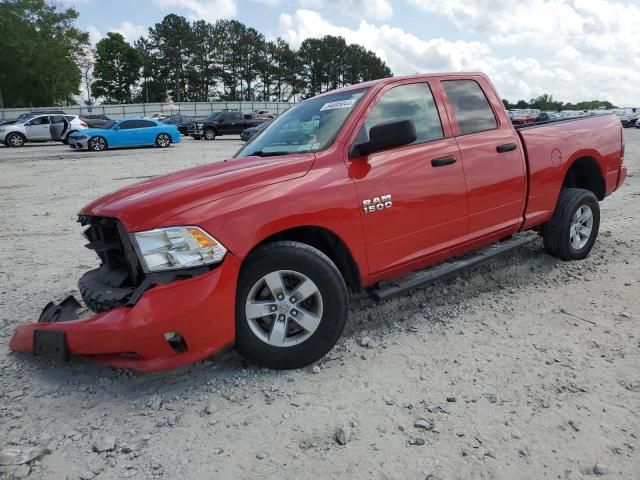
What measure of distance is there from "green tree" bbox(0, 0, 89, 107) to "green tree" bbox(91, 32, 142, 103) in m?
16.9

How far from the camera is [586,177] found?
17.2 ft

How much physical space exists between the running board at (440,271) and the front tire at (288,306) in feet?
1.56

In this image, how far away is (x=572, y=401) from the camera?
263 cm

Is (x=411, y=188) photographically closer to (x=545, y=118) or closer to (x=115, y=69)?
(x=545, y=118)

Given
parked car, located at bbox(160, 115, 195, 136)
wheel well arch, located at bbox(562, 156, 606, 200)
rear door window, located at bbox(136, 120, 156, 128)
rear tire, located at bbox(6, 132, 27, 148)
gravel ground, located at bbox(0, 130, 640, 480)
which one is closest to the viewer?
gravel ground, located at bbox(0, 130, 640, 480)

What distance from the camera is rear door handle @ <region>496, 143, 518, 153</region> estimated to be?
4098 mm

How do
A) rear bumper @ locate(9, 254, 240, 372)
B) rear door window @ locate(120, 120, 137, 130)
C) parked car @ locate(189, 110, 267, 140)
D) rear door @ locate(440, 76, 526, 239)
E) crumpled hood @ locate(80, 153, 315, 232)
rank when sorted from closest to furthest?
rear bumper @ locate(9, 254, 240, 372) < crumpled hood @ locate(80, 153, 315, 232) < rear door @ locate(440, 76, 526, 239) < rear door window @ locate(120, 120, 137, 130) < parked car @ locate(189, 110, 267, 140)

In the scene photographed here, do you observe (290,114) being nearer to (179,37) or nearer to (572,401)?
(572,401)

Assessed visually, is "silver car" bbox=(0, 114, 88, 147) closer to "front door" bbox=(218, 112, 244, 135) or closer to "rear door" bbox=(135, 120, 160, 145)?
"rear door" bbox=(135, 120, 160, 145)

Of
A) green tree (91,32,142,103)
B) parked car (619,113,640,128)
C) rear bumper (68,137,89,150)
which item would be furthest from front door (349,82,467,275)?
green tree (91,32,142,103)

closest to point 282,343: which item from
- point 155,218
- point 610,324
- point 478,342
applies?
point 155,218

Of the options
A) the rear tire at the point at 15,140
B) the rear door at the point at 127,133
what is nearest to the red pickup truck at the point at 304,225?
the rear door at the point at 127,133

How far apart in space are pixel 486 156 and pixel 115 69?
8541 centimetres

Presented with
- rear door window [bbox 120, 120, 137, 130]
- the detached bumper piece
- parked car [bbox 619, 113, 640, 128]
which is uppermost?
parked car [bbox 619, 113, 640, 128]
